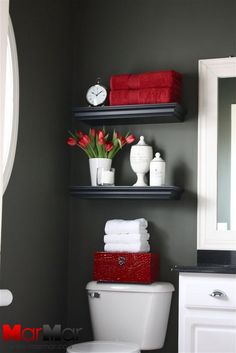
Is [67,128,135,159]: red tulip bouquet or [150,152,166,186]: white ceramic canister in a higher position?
[67,128,135,159]: red tulip bouquet

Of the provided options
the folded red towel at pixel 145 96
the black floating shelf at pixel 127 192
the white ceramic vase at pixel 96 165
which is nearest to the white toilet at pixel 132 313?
the black floating shelf at pixel 127 192

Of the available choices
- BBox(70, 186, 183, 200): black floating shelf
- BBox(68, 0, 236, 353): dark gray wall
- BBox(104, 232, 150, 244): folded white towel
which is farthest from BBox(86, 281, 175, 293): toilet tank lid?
BBox(70, 186, 183, 200): black floating shelf

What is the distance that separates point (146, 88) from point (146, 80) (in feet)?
0.15

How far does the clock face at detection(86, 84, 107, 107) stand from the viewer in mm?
3877

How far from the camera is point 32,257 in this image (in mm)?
3561

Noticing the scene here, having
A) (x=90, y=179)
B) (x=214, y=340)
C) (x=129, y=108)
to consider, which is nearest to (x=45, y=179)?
(x=90, y=179)

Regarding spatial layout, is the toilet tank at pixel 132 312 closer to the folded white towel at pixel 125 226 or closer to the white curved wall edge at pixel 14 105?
the folded white towel at pixel 125 226

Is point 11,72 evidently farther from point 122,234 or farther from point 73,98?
point 122,234

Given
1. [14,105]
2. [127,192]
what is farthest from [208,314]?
[14,105]

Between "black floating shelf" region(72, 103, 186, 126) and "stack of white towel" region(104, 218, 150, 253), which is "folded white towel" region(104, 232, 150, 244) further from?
"black floating shelf" region(72, 103, 186, 126)

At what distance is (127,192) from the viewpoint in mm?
3711

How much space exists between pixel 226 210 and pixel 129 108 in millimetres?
812

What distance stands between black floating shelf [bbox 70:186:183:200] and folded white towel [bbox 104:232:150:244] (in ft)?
0.73

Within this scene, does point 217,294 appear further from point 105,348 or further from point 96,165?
point 96,165
